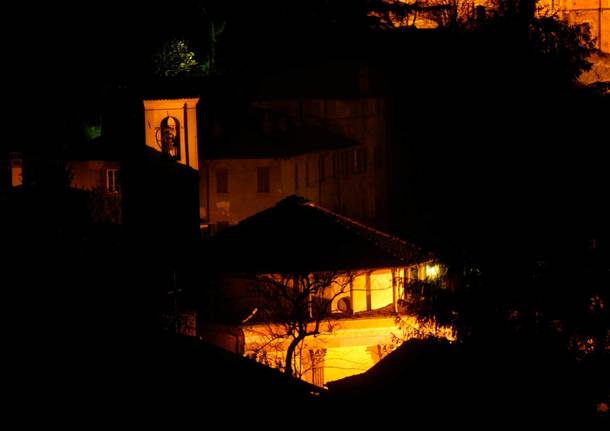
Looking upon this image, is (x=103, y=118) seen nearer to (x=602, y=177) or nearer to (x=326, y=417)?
(x=602, y=177)

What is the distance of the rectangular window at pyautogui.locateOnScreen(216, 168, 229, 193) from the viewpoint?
42.3 metres

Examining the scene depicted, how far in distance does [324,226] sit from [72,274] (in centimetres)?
1081

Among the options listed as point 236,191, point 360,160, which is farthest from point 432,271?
point 360,160

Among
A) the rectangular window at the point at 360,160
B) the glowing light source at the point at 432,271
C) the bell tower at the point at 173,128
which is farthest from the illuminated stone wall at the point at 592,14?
the glowing light source at the point at 432,271

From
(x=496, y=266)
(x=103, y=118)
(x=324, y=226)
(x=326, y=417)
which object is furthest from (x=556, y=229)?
(x=103, y=118)

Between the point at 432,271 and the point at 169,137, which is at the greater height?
the point at 169,137

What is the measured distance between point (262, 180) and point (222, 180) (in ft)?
4.82

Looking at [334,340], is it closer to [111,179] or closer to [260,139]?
[111,179]

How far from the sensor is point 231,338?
31156 millimetres

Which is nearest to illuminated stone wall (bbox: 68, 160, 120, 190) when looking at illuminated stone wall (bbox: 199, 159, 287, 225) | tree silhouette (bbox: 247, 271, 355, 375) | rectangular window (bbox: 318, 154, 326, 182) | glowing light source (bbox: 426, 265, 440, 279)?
illuminated stone wall (bbox: 199, 159, 287, 225)

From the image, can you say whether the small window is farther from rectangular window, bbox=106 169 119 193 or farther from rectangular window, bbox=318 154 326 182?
rectangular window, bbox=318 154 326 182

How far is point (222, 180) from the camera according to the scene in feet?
139

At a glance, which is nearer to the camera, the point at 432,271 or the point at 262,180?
the point at 432,271

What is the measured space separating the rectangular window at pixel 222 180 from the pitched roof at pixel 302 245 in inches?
357
